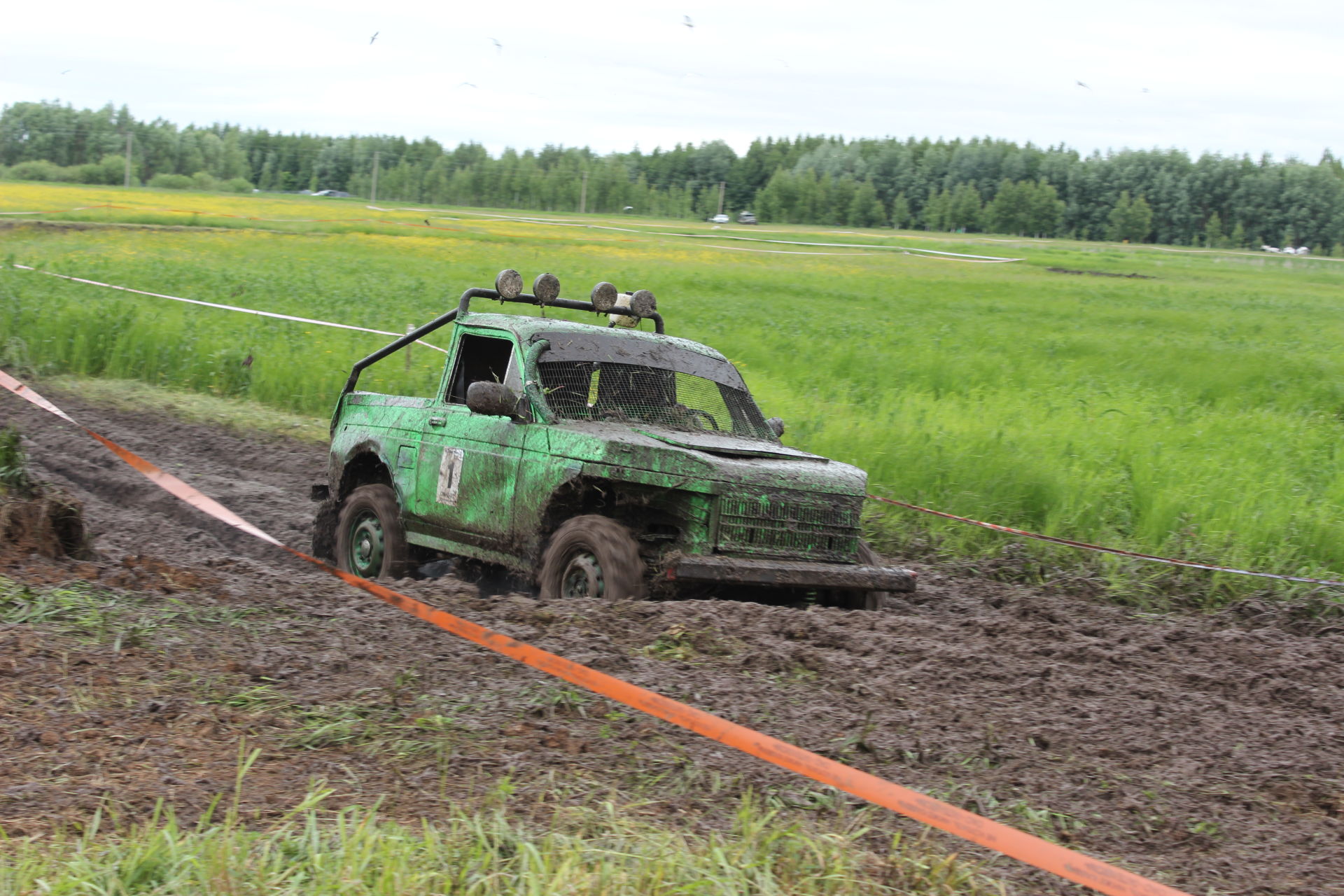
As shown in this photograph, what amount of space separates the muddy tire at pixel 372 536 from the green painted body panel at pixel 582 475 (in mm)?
121

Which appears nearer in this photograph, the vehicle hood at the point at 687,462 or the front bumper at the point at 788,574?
the front bumper at the point at 788,574

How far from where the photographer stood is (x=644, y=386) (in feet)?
25.5

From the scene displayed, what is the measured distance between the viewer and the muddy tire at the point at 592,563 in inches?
254

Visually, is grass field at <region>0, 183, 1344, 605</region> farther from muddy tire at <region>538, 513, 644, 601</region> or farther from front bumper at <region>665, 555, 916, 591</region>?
muddy tire at <region>538, 513, 644, 601</region>

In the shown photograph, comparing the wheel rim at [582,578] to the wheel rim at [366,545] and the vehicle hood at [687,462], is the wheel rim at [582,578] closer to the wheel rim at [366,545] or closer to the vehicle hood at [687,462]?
the vehicle hood at [687,462]

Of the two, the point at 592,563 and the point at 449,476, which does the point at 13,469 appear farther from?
the point at 592,563

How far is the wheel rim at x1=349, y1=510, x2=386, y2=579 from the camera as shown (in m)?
8.15

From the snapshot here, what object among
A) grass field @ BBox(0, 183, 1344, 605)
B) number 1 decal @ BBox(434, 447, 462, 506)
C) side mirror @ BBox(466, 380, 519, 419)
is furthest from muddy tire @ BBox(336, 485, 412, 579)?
grass field @ BBox(0, 183, 1344, 605)

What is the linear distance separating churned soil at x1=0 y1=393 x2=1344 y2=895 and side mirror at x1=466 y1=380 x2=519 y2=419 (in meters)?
1.00

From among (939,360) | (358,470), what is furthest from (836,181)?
(358,470)

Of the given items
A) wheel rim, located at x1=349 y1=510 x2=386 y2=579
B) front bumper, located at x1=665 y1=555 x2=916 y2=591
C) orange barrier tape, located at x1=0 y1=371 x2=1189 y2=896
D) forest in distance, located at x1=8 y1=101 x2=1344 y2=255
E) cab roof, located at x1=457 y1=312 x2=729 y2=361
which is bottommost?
wheel rim, located at x1=349 y1=510 x2=386 y2=579

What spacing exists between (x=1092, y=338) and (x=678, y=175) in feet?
445

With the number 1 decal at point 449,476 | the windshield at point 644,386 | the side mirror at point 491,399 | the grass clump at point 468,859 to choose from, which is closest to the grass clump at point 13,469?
the number 1 decal at point 449,476

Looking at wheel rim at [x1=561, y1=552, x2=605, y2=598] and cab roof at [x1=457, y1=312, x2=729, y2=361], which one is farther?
cab roof at [x1=457, y1=312, x2=729, y2=361]
